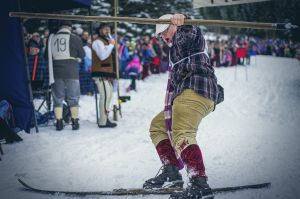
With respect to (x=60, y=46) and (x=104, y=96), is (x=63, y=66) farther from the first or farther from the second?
(x=104, y=96)

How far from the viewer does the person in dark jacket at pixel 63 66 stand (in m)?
6.16

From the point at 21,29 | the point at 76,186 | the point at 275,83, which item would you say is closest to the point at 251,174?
the point at 76,186

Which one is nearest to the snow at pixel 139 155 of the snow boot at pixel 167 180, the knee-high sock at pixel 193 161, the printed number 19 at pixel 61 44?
the snow boot at pixel 167 180

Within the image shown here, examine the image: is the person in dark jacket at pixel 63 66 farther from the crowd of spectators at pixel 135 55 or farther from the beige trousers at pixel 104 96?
the crowd of spectators at pixel 135 55

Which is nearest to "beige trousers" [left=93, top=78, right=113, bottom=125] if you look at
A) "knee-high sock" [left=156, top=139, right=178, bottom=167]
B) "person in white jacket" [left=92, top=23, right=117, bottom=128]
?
"person in white jacket" [left=92, top=23, right=117, bottom=128]

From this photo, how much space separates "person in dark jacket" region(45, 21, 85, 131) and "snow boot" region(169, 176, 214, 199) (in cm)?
400

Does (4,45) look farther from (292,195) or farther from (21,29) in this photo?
(292,195)

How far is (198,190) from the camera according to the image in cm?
273

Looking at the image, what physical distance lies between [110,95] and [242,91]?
656 cm

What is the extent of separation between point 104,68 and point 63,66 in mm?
825

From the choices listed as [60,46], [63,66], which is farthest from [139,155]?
[60,46]

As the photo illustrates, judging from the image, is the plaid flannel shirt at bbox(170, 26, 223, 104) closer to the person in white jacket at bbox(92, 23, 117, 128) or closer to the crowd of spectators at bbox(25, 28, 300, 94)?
the person in white jacket at bbox(92, 23, 117, 128)

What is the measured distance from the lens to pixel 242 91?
38.1 feet

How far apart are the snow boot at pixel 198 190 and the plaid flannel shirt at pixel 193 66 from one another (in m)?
0.75
